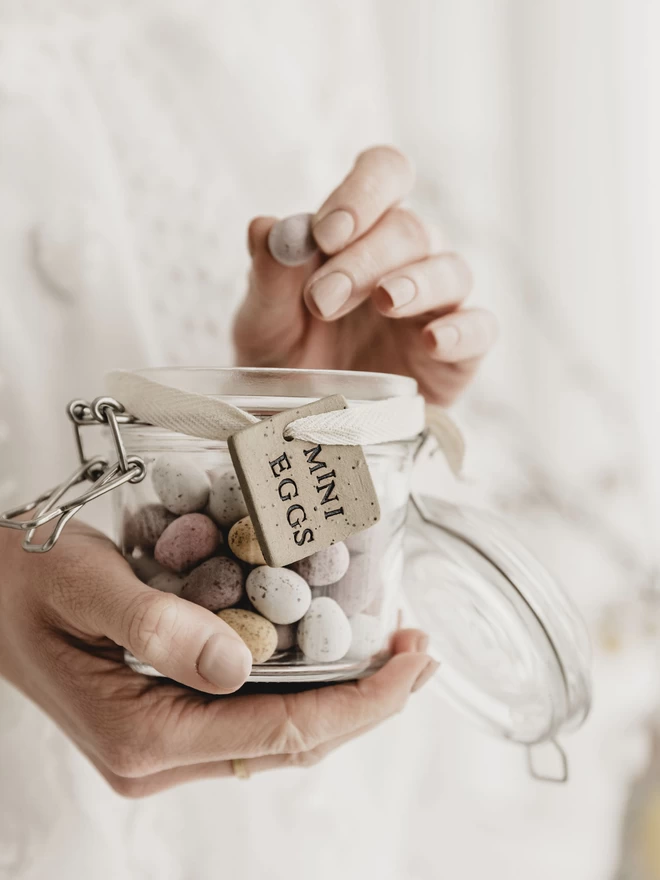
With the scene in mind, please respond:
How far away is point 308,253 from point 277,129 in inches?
12.5

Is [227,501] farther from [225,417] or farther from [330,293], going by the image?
[330,293]

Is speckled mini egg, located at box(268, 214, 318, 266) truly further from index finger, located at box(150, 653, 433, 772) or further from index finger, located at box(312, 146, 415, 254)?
index finger, located at box(150, 653, 433, 772)

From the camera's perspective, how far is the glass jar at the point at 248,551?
1.40ft

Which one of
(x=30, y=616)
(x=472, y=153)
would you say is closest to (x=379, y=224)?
(x=30, y=616)

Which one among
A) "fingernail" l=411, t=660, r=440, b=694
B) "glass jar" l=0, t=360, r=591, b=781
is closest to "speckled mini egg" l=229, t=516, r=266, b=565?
"glass jar" l=0, t=360, r=591, b=781

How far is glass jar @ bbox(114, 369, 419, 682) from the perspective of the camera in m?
0.43

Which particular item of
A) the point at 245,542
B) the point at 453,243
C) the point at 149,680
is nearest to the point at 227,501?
the point at 245,542

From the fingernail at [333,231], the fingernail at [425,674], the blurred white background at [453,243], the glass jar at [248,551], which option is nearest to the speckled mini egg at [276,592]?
the glass jar at [248,551]

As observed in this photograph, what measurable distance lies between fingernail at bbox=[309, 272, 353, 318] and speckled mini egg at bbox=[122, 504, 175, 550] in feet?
0.61

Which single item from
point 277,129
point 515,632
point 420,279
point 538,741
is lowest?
point 538,741

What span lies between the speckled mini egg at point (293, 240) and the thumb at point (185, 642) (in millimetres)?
295

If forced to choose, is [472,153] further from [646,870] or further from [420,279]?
[646,870]

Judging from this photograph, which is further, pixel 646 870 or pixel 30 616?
pixel 646 870

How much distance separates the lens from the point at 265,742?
18.0 inches
